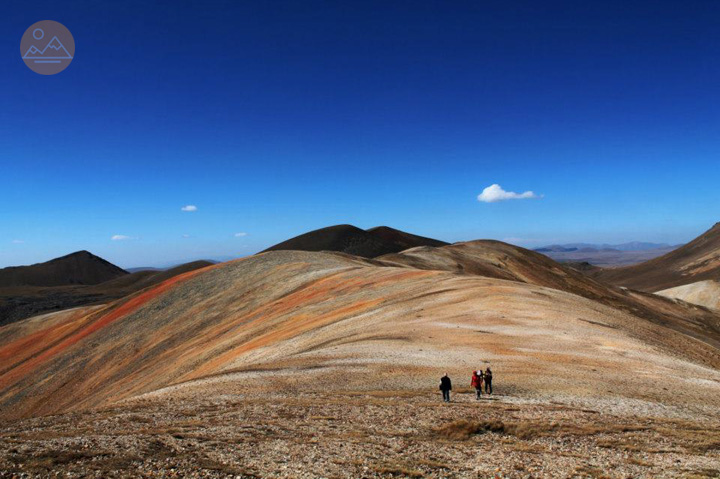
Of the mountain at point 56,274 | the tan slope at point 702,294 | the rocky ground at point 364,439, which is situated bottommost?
the tan slope at point 702,294

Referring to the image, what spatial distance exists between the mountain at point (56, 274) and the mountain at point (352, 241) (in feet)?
341

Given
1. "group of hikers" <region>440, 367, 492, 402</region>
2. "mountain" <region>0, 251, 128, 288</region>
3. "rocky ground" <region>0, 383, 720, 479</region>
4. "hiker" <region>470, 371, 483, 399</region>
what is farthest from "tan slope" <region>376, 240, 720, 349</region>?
"mountain" <region>0, 251, 128, 288</region>

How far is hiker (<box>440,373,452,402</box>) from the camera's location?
14.7m

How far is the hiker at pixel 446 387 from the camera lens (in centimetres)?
1472

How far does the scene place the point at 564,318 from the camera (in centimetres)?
2712

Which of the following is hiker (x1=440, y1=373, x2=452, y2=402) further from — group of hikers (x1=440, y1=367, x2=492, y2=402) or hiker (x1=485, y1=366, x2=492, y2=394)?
Result: hiker (x1=485, y1=366, x2=492, y2=394)

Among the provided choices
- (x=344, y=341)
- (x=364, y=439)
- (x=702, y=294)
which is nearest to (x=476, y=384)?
(x=364, y=439)

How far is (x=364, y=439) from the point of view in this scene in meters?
11.8

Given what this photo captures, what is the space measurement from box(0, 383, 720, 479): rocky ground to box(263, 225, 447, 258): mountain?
10526cm

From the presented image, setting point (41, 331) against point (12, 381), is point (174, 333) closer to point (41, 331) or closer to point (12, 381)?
point (12, 381)

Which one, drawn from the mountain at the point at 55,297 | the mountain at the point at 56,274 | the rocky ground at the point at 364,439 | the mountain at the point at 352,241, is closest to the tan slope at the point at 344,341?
the rocky ground at the point at 364,439

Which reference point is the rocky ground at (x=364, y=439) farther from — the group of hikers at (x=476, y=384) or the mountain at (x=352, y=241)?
the mountain at (x=352, y=241)

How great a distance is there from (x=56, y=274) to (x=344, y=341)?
200 meters

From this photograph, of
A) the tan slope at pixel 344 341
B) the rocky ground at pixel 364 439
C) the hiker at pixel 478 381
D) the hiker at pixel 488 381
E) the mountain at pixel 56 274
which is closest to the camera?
the rocky ground at pixel 364 439
